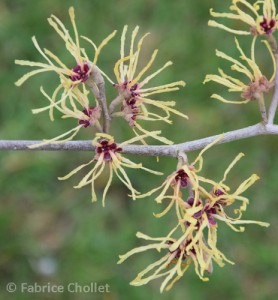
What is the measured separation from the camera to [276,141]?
2.84 m

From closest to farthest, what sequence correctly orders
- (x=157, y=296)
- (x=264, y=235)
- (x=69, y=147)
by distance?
1. (x=69, y=147)
2. (x=157, y=296)
3. (x=264, y=235)

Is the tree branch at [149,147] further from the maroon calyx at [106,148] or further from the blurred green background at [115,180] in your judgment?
the blurred green background at [115,180]

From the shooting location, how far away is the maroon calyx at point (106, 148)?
1.30 metres

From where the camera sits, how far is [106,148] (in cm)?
130

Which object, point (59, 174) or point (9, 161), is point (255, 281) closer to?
point (59, 174)

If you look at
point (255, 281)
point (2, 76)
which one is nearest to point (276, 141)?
point (255, 281)

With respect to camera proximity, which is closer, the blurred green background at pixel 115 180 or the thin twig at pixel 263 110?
the thin twig at pixel 263 110

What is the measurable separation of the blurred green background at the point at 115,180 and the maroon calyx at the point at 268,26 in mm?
1377

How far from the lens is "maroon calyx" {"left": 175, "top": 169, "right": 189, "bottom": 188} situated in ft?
4.24

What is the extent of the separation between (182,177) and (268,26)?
38 cm

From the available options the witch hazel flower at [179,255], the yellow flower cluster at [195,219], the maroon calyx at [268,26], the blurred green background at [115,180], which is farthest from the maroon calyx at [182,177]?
the blurred green background at [115,180]

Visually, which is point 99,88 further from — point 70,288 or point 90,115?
point 70,288

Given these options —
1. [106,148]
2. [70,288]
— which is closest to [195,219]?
[106,148]

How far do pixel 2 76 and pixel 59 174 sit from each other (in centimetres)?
55
